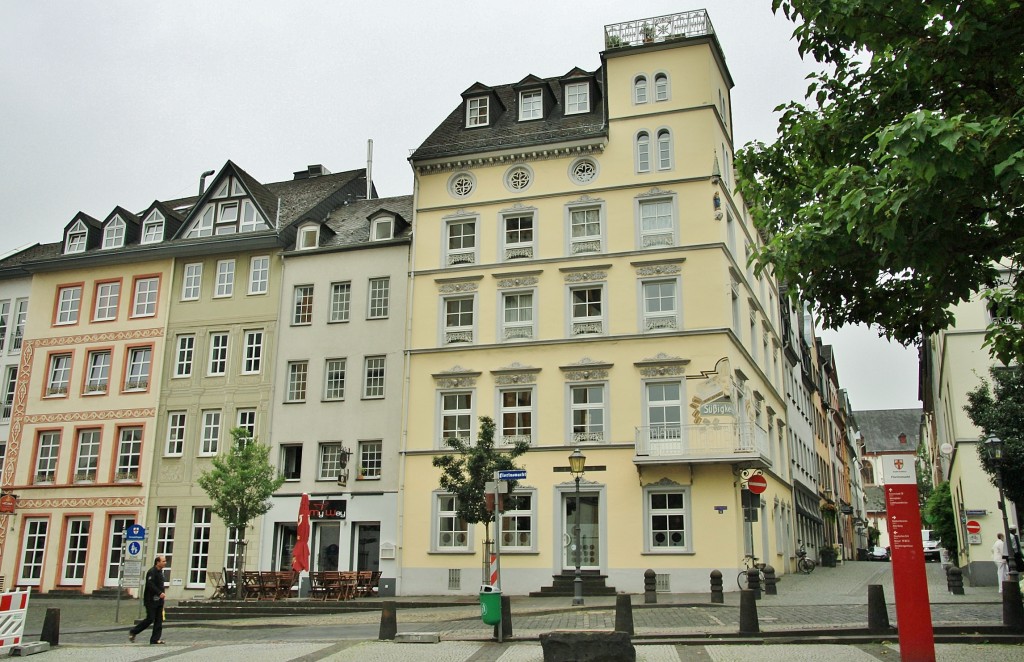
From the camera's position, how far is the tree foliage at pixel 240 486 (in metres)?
26.6

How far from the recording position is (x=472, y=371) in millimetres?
30266

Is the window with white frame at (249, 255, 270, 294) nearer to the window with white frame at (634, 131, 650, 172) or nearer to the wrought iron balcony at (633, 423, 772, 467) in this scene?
the window with white frame at (634, 131, 650, 172)

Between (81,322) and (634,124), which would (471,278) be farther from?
(81,322)

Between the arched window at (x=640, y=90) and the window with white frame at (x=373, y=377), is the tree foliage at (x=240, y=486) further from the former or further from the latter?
the arched window at (x=640, y=90)

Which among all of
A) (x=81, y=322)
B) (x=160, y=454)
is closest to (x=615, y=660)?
(x=160, y=454)

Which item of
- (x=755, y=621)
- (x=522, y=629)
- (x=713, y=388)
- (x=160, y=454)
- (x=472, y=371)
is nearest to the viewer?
(x=755, y=621)

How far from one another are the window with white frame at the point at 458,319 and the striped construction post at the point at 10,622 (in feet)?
53.3

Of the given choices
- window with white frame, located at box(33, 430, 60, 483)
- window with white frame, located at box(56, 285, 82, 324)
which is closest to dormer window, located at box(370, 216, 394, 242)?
window with white frame, located at box(56, 285, 82, 324)

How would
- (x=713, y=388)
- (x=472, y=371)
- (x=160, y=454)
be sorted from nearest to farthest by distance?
1. (x=713, y=388)
2. (x=472, y=371)
3. (x=160, y=454)

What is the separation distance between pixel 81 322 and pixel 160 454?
23.6 ft

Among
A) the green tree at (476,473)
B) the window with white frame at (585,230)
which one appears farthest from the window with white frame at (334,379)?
the window with white frame at (585,230)

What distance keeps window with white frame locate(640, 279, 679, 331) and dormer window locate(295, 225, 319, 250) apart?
1276cm

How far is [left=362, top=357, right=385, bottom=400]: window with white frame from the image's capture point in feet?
104

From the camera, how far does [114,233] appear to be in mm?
37906
